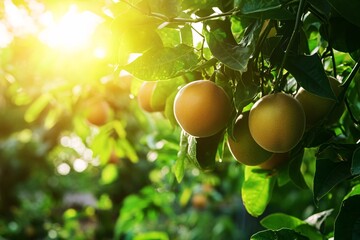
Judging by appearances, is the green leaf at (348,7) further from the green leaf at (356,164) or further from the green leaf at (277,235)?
the green leaf at (277,235)

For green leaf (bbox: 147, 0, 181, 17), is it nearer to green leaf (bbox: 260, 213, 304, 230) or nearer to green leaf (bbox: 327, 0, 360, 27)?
green leaf (bbox: 327, 0, 360, 27)

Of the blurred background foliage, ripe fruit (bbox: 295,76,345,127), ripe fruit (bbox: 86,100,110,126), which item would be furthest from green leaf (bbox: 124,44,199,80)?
ripe fruit (bbox: 86,100,110,126)

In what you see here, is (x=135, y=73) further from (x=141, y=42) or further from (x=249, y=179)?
(x=249, y=179)

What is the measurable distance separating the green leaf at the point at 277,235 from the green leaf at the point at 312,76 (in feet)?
0.53

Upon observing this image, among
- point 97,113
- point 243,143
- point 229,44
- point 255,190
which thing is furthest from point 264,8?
point 97,113

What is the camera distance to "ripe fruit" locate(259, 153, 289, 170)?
66 cm

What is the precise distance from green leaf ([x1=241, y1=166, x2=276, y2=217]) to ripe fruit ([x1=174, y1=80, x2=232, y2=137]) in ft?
0.62

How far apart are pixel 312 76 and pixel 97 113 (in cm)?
87

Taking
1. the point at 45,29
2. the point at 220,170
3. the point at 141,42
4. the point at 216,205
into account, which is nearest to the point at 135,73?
the point at 141,42

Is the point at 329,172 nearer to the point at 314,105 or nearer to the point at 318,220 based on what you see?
the point at 314,105

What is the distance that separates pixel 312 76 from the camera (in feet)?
1.68

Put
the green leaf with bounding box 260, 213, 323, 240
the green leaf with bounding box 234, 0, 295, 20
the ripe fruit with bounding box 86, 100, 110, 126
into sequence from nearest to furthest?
the green leaf with bounding box 234, 0, 295, 20, the green leaf with bounding box 260, 213, 323, 240, the ripe fruit with bounding box 86, 100, 110, 126

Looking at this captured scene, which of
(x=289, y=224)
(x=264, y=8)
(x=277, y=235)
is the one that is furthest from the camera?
(x=289, y=224)

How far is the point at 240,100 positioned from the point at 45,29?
981 millimetres
